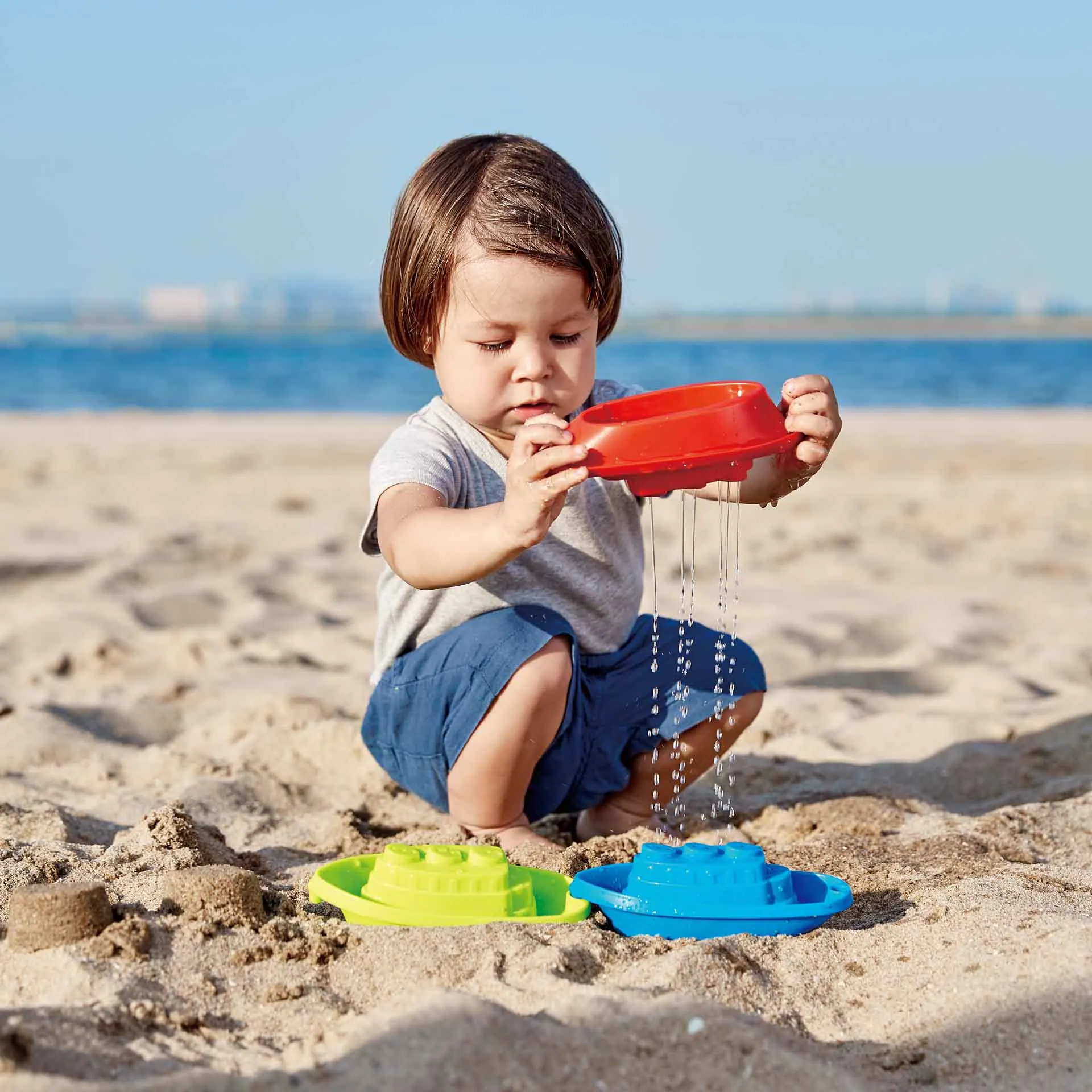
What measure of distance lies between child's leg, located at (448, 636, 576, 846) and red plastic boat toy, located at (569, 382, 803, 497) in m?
0.42

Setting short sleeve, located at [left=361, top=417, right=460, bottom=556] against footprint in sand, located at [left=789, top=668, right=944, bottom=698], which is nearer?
short sleeve, located at [left=361, top=417, right=460, bottom=556]

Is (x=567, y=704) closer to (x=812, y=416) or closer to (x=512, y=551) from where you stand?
(x=512, y=551)

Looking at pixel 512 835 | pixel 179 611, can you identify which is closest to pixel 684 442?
pixel 512 835

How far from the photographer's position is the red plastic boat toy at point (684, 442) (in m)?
1.73

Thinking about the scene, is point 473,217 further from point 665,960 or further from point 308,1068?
point 308,1068

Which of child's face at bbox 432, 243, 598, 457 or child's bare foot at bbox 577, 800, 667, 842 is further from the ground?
child's face at bbox 432, 243, 598, 457

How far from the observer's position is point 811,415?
81.7 inches

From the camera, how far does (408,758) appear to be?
235 centimetres

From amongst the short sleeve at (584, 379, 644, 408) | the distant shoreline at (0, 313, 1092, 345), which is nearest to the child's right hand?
the short sleeve at (584, 379, 644, 408)

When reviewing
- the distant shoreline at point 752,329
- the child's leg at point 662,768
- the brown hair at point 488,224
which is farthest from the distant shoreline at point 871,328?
the brown hair at point 488,224

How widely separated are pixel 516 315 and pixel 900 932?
1.05 m

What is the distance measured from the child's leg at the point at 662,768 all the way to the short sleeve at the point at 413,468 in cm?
61

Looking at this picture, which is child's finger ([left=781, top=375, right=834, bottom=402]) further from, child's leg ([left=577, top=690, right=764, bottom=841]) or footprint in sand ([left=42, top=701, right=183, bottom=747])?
footprint in sand ([left=42, top=701, right=183, bottom=747])

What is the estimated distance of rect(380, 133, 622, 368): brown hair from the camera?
212 centimetres
